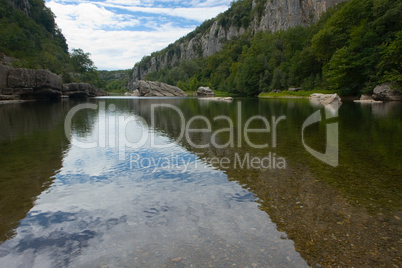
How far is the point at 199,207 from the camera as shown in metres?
5.57

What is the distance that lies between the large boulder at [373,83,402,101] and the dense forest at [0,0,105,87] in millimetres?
65548

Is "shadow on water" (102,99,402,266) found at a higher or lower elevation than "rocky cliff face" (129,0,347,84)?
lower

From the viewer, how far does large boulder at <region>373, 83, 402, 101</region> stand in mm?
39000

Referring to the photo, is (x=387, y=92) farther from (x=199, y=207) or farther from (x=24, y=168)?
(x=24, y=168)

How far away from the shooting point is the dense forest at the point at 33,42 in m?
58.4

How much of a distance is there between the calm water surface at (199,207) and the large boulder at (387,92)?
1419 inches

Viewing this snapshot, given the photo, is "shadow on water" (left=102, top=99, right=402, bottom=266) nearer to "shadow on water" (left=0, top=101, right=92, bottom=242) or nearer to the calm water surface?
the calm water surface

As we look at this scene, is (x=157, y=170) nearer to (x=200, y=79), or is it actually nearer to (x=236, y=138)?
(x=236, y=138)

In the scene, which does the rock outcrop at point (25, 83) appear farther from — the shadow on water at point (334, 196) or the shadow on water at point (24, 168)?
the shadow on water at point (334, 196)

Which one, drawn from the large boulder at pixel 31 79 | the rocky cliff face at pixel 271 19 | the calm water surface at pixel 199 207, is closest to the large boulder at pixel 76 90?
the large boulder at pixel 31 79

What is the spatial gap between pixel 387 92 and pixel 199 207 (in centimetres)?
4513

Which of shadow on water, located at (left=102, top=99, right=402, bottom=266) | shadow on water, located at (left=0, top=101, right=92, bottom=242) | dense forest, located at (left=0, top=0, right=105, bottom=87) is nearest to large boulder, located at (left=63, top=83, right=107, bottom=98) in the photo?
dense forest, located at (left=0, top=0, right=105, bottom=87)

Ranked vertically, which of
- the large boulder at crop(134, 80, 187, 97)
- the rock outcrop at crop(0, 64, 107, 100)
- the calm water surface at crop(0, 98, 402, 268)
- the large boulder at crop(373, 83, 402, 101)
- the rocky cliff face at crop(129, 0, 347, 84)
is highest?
the rocky cliff face at crop(129, 0, 347, 84)

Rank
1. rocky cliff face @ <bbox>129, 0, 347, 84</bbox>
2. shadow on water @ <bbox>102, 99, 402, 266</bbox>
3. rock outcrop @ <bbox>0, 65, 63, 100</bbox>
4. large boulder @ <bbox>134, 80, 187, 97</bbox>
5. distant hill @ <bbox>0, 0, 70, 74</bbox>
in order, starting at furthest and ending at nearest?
large boulder @ <bbox>134, 80, 187, 97</bbox>
rocky cliff face @ <bbox>129, 0, 347, 84</bbox>
distant hill @ <bbox>0, 0, 70, 74</bbox>
rock outcrop @ <bbox>0, 65, 63, 100</bbox>
shadow on water @ <bbox>102, 99, 402, 266</bbox>
